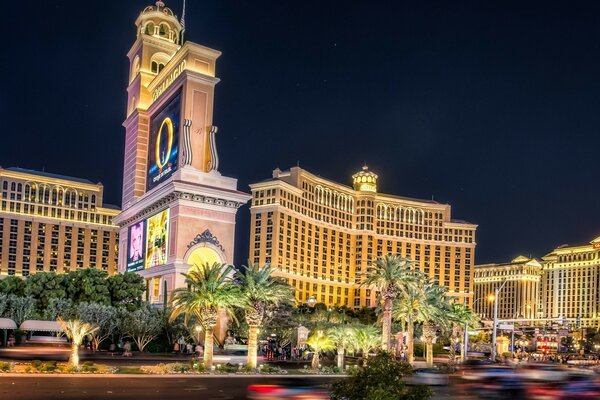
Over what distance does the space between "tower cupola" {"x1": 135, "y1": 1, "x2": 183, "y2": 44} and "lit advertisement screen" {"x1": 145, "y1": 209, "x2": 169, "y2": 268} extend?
78.9 feet

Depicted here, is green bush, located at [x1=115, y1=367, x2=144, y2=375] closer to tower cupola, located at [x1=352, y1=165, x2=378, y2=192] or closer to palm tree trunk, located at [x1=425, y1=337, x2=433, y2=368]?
palm tree trunk, located at [x1=425, y1=337, x2=433, y2=368]

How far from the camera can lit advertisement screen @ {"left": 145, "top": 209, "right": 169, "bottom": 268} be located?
71.1 meters

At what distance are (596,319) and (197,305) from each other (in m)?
173

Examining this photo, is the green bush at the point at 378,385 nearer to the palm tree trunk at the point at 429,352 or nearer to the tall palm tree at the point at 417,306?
the tall palm tree at the point at 417,306

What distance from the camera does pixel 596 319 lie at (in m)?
194

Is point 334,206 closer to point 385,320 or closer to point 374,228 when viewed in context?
point 374,228

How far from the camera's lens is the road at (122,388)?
2477cm

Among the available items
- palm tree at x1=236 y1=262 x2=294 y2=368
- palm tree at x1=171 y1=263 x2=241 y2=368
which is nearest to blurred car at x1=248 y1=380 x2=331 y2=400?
palm tree at x1=171 y1=263 x2=241 y2=368

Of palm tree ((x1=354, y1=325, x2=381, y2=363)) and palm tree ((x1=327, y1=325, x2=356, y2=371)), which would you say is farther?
palm tree ((x1=354, y1=325, x2=381, y2=363))

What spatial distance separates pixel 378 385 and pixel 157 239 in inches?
2278

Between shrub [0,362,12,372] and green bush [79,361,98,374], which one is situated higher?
shrub [0,362,12,372]

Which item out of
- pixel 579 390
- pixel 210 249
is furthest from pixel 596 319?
pixel 579 390

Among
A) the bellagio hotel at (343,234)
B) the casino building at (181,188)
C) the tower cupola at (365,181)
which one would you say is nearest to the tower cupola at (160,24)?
the casino building at (181,188)

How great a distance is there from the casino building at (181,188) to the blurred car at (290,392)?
4363 cm
